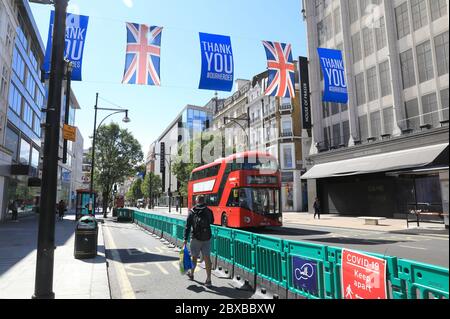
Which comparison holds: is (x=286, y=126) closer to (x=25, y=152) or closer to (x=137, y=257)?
(x=25, y=152)

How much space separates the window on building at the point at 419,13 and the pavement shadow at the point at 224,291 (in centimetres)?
2524

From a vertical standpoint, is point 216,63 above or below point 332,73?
below

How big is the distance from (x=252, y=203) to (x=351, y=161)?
14.5 metres

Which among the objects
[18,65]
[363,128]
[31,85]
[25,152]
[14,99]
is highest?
[31,85]

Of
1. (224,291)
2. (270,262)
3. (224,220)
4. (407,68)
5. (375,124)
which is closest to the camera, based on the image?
(270,262)

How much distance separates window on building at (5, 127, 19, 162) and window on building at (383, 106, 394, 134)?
29.6 metres

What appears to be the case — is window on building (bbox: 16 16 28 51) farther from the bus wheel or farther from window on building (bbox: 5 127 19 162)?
the bus wheel

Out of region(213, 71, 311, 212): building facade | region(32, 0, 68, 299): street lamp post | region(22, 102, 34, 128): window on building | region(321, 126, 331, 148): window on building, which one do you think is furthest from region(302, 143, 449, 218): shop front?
region(22, 102, 34, 128): window on building

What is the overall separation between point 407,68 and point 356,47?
6401 mm

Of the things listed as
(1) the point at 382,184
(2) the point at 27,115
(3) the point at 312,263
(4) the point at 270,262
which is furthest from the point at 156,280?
(2) the point at 27,115

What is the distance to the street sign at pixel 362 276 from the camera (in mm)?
4062

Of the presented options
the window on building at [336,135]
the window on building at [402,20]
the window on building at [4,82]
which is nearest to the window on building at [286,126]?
the window on building at [336,135]

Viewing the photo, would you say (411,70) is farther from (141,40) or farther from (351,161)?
(141,40)

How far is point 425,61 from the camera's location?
24.6m
